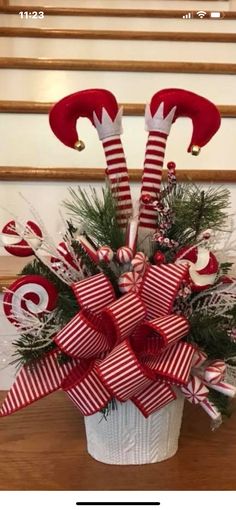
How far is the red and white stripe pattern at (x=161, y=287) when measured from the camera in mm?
564

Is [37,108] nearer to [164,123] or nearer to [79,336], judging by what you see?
[164,123]

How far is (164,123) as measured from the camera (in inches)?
24.6

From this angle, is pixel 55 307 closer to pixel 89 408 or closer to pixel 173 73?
pixel 89 408

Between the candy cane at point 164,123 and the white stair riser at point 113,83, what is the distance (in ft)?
2.56

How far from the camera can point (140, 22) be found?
2115mm

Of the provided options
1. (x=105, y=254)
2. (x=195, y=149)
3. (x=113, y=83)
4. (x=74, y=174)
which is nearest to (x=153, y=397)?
(x=105, y=254)

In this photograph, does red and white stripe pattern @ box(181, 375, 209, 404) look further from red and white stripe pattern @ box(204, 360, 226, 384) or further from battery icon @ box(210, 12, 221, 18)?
battery icon @ box(210, 12, 221, 18)

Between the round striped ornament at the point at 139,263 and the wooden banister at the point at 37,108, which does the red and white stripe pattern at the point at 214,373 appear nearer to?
the round striped ornament at the point at 139,263

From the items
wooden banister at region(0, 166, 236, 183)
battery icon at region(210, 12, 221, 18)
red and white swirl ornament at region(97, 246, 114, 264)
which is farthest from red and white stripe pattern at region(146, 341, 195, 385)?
battery icon at region(210, 12, 221, 18)

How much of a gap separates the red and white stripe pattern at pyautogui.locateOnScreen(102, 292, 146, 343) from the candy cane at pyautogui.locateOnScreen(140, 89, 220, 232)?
109 millimetres

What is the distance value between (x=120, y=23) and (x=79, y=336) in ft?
5.91

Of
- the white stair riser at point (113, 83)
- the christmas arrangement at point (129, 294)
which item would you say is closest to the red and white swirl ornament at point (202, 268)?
the christmas arrangement at point (129, 294)

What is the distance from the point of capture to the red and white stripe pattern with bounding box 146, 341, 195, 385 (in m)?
0.56
